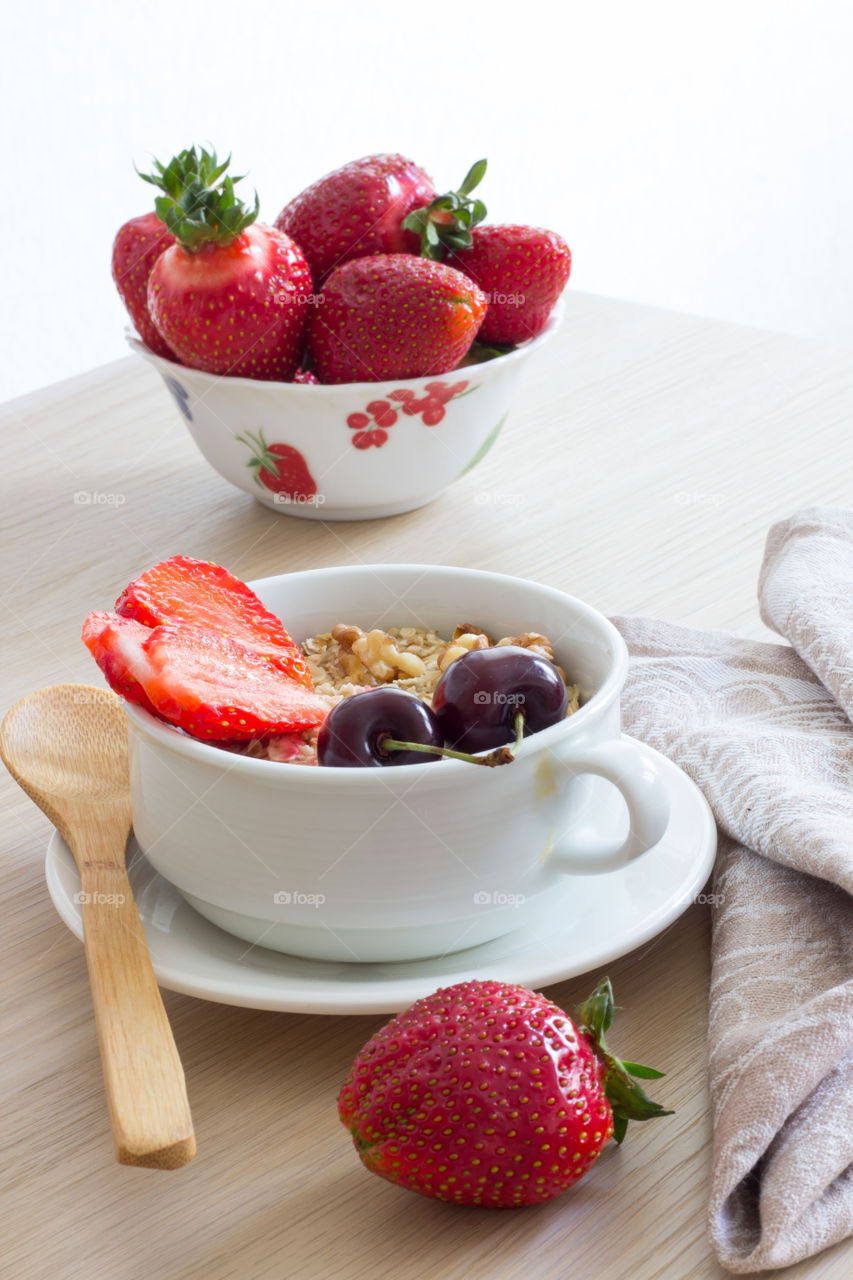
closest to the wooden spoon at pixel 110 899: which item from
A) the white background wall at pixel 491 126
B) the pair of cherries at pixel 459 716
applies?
the pair of cherries at pixel 459 716

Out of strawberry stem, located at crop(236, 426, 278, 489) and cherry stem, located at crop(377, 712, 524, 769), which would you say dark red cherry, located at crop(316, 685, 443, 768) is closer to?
cherry stem, located at crop(377, 712, 524, 769)

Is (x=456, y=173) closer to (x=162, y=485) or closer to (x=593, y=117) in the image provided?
(x=593, y=117)

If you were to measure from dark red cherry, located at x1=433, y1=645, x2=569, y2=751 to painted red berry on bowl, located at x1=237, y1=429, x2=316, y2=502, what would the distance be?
17.9 inches

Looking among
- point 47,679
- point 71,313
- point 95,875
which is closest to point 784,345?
point 47,679

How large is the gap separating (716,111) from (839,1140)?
3.16 meters

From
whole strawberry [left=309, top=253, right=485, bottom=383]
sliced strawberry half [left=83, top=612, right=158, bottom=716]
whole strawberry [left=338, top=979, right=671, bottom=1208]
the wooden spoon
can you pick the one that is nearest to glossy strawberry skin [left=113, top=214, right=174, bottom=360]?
whole strawberry [left=309, top=253, right=485, bottom=383]

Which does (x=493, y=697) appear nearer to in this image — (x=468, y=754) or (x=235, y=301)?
(x=468, y=754)

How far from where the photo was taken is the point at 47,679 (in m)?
0.81

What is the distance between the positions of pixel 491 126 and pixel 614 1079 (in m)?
2.69

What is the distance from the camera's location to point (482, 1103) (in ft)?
1.36

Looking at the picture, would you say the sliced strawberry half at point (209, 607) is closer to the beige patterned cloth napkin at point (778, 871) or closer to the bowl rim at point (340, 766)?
the bowl rim at point (340, 766)

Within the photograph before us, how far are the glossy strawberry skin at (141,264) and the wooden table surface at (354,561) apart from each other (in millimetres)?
147

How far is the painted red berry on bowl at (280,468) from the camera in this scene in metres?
0.94

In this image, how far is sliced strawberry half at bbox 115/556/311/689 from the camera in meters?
0.58
